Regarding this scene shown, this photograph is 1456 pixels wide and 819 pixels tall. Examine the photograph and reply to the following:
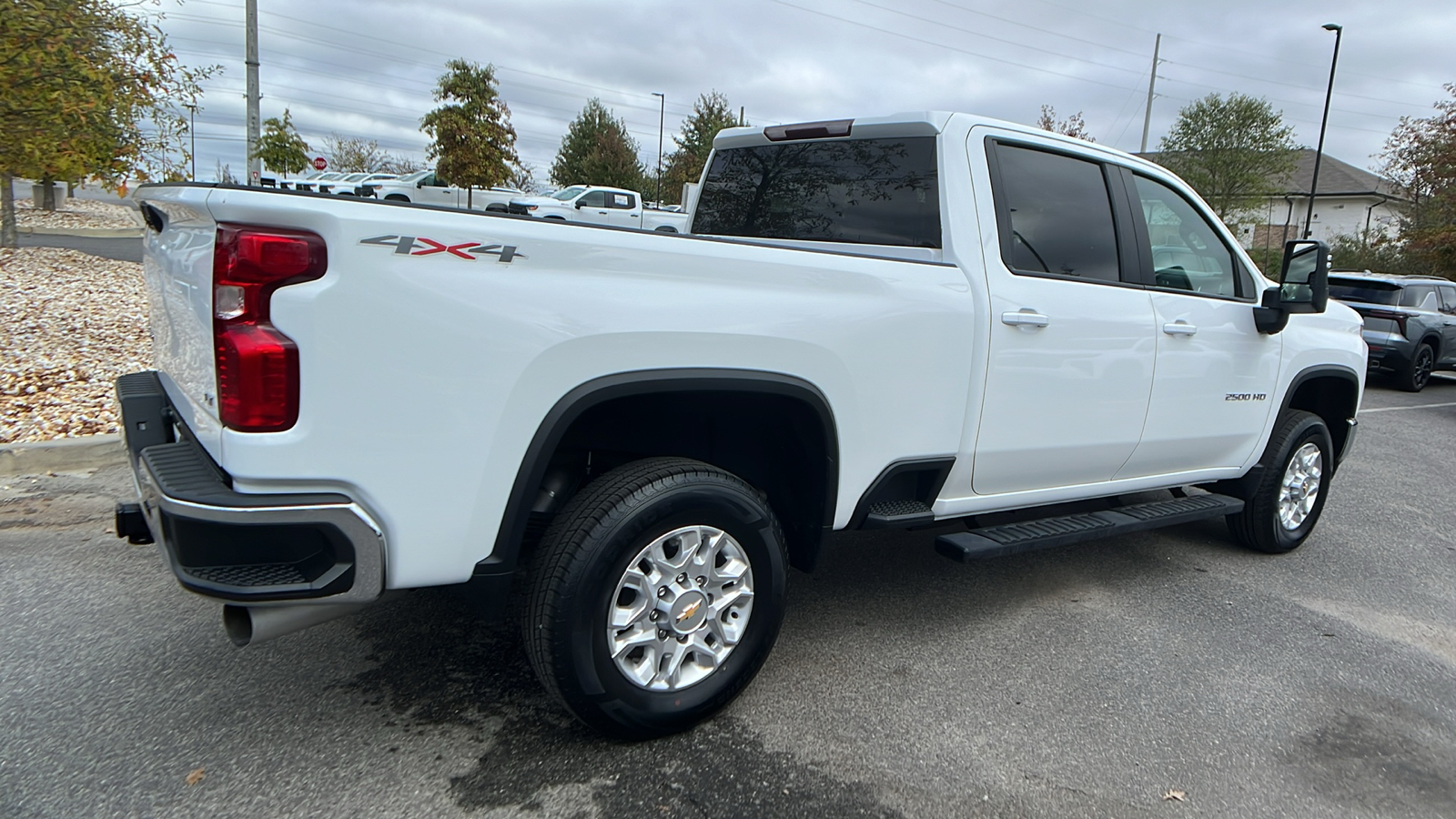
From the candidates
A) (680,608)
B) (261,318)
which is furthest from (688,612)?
(261,318)

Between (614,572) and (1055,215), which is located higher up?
(1055,215)

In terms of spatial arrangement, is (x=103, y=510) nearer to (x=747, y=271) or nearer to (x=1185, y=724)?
(x=747, y=271)

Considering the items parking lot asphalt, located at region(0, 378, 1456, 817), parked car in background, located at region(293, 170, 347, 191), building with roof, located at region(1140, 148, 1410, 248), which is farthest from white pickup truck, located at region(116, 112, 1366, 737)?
building with roof, located at region(1140, 148, 1410, 248)

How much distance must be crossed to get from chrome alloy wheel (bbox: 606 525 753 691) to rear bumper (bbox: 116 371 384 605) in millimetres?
721

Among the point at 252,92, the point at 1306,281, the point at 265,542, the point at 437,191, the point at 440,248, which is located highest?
the point at 252,92

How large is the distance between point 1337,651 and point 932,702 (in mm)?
1927

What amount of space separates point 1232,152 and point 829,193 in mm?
37581

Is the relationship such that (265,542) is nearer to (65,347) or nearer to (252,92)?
(65,347)

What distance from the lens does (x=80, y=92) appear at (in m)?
6.23

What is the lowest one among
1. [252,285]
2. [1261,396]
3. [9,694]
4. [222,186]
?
[9,694]

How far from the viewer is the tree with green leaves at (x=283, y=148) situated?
74.2 ft

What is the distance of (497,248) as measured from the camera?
2277mm

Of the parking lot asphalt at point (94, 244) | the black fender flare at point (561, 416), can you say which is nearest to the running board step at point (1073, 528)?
the black fender flare at point (561, 416)

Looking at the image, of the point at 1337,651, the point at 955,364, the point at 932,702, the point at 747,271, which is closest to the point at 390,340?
the point at 747,271
